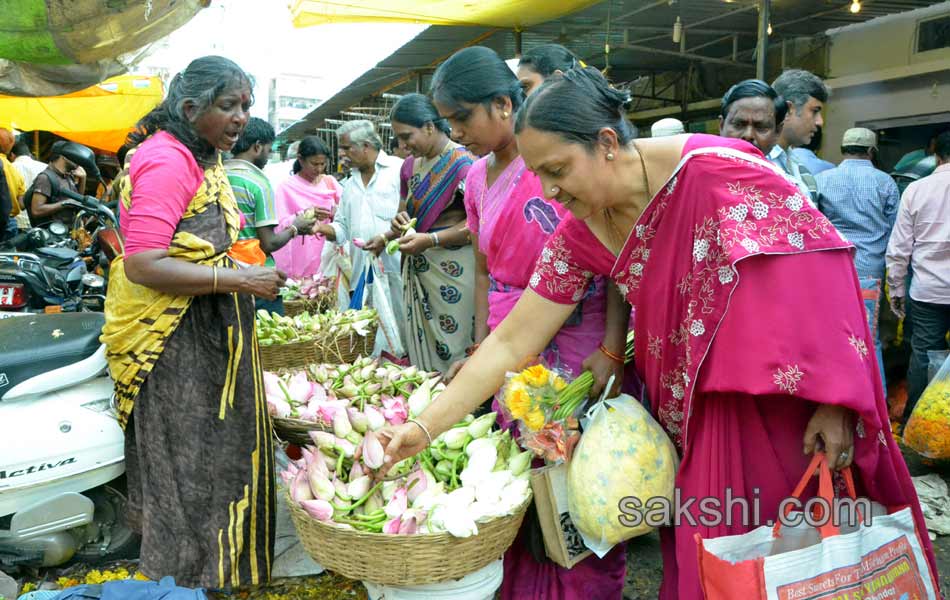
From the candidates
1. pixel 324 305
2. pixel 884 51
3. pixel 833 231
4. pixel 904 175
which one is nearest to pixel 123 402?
pixel 833 231

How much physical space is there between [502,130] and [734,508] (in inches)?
53.2

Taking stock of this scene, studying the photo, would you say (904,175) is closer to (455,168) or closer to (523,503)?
(455,168)

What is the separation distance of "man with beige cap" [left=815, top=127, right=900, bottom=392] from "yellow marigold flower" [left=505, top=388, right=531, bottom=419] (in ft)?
9.03

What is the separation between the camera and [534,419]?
1712 millimetres

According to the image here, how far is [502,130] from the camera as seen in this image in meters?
2.35

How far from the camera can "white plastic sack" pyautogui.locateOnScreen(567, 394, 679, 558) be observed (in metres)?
1.59

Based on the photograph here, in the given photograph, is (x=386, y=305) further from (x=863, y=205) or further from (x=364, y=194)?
(x=863, y=205)

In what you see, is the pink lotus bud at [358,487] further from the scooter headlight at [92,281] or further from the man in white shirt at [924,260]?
the scooter headlight at [92,281]

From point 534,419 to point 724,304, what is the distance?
1.70ft

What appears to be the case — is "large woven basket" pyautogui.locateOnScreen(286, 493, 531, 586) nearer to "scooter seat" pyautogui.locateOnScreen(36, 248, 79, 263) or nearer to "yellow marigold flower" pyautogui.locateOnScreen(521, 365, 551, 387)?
"yellow marigold flower" pyautogui.locateOnScreen(521, 365, 551, 387)

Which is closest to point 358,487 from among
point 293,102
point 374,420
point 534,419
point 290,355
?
point 374,420

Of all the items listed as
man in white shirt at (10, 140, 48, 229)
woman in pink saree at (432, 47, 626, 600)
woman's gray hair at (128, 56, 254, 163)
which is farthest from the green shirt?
man in white shirt at (10, 140, 48, 229)

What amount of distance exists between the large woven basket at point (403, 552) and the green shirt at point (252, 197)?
2126mm

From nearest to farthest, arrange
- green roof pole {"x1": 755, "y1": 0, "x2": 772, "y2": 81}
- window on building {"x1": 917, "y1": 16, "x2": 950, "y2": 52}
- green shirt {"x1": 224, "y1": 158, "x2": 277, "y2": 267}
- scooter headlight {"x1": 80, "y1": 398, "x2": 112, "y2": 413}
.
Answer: scooter headlight {"x1": 80, "y1": 398, "x2": 112, "y2": 413} < green shirt {"x1": 224, "y1": 158, "x2": 277, "y2": 267} < green roof pole {"x1": 755, "y1": 0, "x2": 772, "y2": 81} < window on building {"x1": 917, "y1": 16, "x2": 950, "y2": 52}
